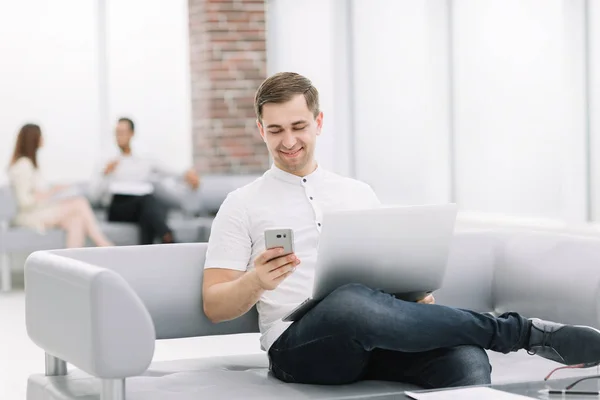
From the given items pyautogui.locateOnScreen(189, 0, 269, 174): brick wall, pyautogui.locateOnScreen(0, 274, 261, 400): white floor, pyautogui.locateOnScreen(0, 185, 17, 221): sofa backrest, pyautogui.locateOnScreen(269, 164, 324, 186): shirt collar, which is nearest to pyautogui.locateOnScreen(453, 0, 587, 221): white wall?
pyautogui.locateOnScreen(0, 274, 261, 400): white floor

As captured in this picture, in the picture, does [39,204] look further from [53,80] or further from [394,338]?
[394,338]

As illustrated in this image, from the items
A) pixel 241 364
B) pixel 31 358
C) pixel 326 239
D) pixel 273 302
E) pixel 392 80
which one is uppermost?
pixel 392 80

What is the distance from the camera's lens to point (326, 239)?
8.02 feet

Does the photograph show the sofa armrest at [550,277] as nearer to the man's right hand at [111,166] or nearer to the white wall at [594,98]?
the white wall at [594,98]

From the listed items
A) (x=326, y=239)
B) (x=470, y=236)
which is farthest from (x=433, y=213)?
(x=470, y=236)

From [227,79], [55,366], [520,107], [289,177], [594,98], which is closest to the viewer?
[55,366]

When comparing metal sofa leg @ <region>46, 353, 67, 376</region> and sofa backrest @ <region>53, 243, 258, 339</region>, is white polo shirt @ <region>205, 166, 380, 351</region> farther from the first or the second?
metal sofa leg @ <region>46, 353, 67, 376</region>

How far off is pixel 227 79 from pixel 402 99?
6.49 ft

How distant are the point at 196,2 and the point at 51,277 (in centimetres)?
670

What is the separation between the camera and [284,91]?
2.81 meters

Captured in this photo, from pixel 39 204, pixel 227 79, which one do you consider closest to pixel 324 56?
pixel 227 79

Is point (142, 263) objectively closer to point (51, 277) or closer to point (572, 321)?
point (51, 277)

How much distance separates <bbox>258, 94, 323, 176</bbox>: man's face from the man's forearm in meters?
0.42

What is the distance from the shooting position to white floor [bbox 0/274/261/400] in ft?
14.8
